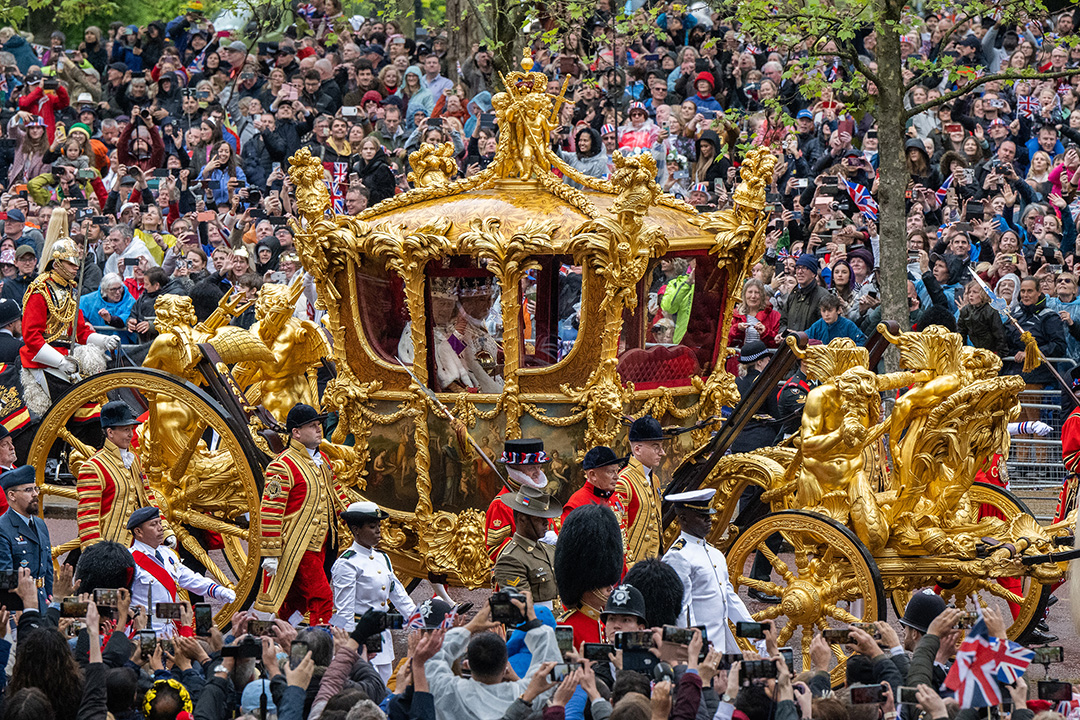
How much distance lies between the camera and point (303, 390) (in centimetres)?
1150

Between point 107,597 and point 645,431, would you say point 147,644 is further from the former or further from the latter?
point 645,431

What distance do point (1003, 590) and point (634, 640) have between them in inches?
154

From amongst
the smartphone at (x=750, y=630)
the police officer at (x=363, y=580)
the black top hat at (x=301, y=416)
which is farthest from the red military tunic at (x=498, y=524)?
the smartphone at (x=750, y=630)

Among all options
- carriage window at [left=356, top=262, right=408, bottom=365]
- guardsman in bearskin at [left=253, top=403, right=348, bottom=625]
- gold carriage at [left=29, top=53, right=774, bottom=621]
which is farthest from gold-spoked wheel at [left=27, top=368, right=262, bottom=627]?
carriage window at [left=356, top=262, right=408, bottom=365]

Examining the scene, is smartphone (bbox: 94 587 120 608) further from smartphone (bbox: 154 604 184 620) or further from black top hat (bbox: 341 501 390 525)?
black top hat (bbox: 341 501 390 525)

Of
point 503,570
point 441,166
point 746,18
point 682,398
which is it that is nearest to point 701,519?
point 503,570

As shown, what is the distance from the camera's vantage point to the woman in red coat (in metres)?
13.2

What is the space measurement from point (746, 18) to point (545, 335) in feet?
11.2

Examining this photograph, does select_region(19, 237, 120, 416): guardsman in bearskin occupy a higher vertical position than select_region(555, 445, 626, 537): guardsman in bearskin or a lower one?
higher

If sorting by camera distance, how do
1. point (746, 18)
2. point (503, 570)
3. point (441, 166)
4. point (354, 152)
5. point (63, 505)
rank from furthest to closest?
point (354, 152) < point (63, 505) < point (746, 18) < point (441, 166) < point (503, 570)

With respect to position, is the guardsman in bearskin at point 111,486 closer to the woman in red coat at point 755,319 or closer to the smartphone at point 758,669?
the smartphone at point 758,669

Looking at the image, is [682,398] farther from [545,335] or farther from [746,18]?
[746,18]

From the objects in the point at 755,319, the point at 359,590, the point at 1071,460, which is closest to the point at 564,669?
the point at 359,590

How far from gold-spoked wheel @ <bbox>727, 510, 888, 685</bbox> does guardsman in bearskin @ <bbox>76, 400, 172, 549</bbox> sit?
3.56m
